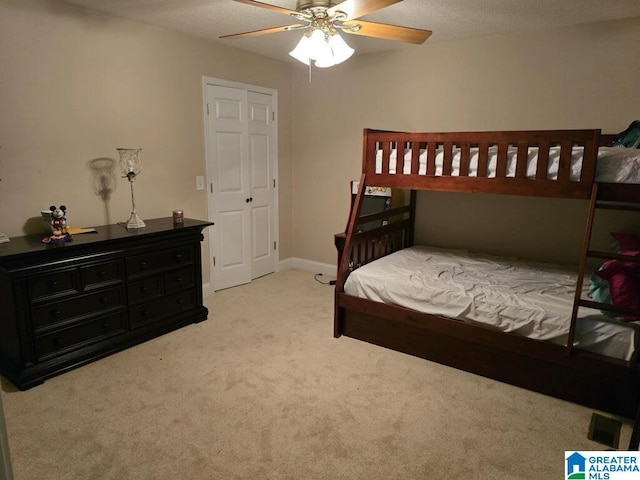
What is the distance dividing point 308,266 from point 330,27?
3.13 metres

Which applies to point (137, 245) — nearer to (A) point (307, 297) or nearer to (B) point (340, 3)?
(A) point (307, 297)

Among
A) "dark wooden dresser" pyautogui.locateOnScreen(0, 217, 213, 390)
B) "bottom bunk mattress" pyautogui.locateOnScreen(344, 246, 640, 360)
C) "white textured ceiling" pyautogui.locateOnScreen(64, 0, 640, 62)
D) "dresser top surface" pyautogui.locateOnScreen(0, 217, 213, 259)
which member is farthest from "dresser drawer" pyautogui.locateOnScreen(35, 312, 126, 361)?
"white textured ceiling" pyautogui.locateOnScreen(64, 0, 640, 62)

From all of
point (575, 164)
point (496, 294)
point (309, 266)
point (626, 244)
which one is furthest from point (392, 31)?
point (309, 266)

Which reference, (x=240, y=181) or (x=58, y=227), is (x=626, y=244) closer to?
(x=240, y=181)

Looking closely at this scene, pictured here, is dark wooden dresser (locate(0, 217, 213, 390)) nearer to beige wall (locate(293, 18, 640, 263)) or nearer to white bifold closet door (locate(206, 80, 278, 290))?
white bifold closet door (locate(206, 80, 278, 290))

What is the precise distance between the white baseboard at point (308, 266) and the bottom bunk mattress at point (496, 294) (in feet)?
4.50

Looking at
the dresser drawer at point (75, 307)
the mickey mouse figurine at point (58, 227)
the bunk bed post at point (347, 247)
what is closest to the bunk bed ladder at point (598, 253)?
the bunk bed post at point (347, 247)

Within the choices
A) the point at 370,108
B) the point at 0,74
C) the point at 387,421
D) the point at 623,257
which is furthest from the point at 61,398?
the point at 370,108

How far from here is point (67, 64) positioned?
9.66 feet

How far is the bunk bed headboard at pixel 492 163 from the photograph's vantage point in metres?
2.40

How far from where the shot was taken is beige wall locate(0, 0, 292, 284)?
274 centimetres

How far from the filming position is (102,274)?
2826 mm

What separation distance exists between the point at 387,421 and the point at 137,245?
81.6 inches

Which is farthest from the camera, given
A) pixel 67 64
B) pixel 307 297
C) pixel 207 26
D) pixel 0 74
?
pixel 307 297
